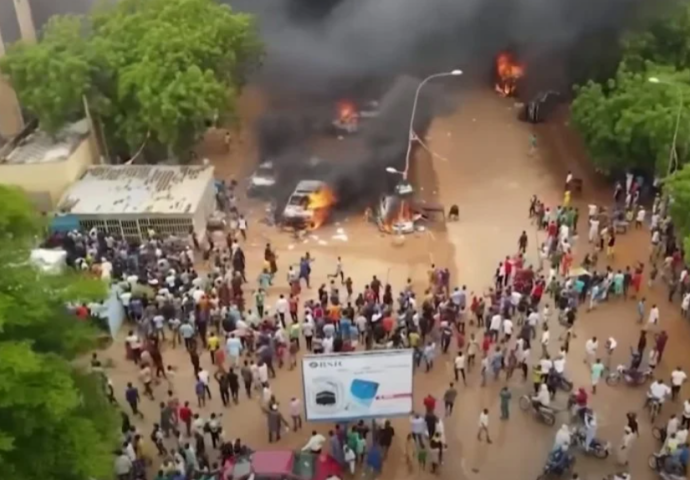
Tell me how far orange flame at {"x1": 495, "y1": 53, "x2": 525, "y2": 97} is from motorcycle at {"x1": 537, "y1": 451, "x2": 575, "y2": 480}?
1943cm

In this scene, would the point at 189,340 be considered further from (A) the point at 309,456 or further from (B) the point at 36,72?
(B) the point at 36,72

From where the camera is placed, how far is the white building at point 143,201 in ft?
66.0

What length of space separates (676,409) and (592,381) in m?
1.41

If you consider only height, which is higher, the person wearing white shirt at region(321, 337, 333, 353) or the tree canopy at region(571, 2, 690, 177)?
the tree canopy at region(571, 2, 690, 177)

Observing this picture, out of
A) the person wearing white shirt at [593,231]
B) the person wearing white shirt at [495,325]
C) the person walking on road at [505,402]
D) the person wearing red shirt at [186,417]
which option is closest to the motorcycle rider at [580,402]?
the person walking on road at [505,402]

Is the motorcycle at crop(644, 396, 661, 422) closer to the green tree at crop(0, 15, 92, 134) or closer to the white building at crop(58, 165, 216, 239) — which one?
the white building at crop(58, 165, 216, 239)

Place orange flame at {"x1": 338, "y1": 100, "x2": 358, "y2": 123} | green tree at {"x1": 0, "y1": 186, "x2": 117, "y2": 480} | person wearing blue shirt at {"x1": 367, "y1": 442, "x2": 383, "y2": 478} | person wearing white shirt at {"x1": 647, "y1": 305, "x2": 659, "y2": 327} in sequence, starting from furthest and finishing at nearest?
orange flame at {"x1": 338, "y1": 100, "x2": 358, "y2": 123}, person wearing white shirt at {"x1": 647, "y1": 305, "x2": 659, "y2": 327}, person wearing blue shirt at {"x1": 367, "y1": 442, "x2": 383, "y2": 478}, green tree at {"x1": 0, "y1": 186, "x2": 117, "y2": 480}

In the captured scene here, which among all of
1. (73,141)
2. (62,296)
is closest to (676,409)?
(62,296)

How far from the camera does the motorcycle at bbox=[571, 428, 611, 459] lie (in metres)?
13.5

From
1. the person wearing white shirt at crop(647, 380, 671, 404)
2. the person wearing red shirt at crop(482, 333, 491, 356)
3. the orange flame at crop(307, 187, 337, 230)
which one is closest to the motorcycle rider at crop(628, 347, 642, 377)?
the person wearing white shirt at crop(647, 380, 671, 404)

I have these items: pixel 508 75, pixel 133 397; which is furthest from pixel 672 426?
pixel 508 75

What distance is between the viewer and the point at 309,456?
41.7 ft

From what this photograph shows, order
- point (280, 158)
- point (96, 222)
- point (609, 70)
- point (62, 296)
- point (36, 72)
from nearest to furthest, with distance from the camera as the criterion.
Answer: point (62, 296), point (96, 222), point (36, 72), point (280, 158), point (609, 70)

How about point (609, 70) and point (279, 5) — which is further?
point (279, 5)
